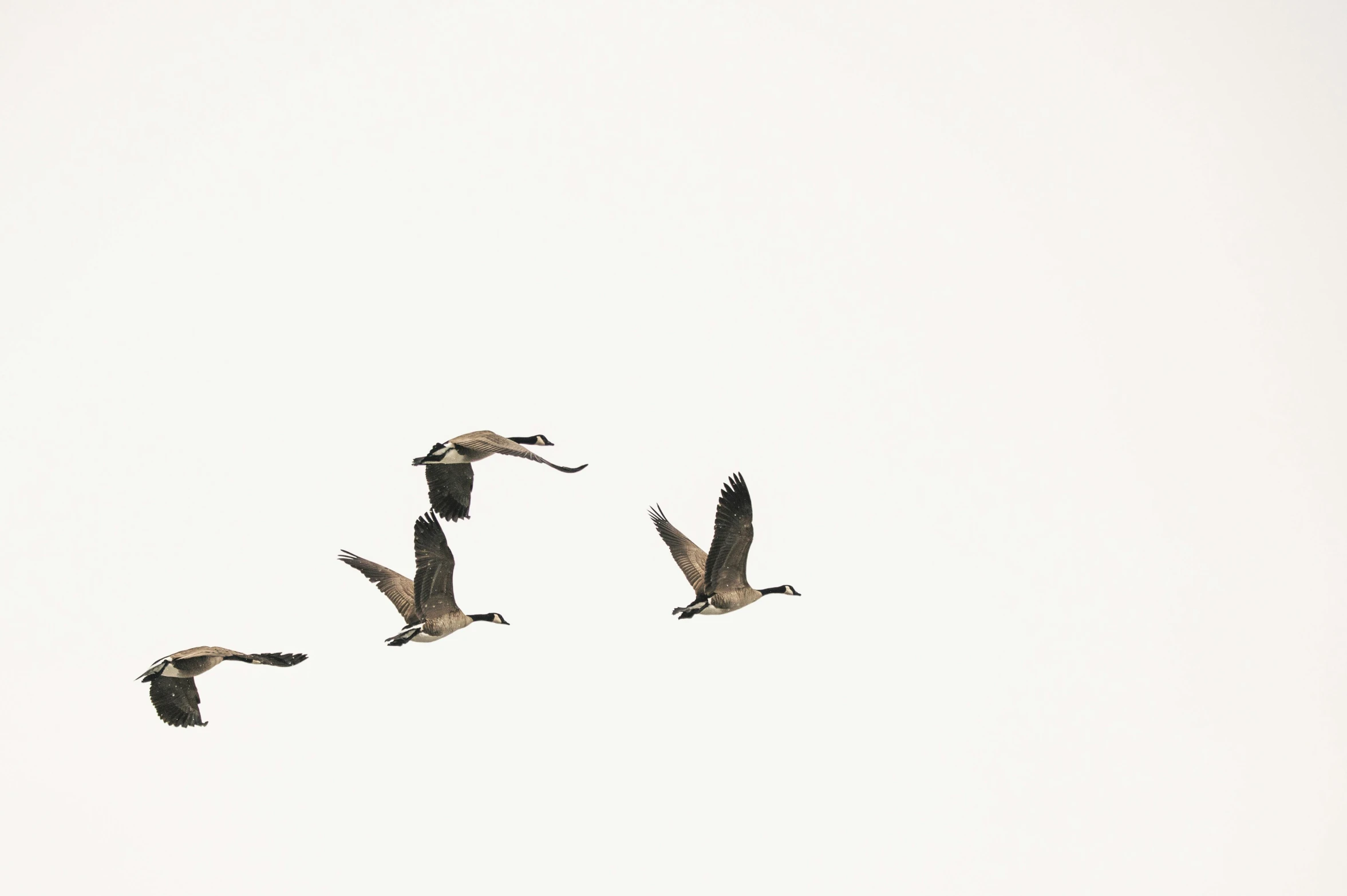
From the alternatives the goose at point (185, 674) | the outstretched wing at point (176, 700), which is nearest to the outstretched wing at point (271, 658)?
the goose at point (185, 674)

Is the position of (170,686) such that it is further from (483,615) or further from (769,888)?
(769,888)

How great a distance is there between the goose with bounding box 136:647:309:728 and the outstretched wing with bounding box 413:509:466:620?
3.14 m

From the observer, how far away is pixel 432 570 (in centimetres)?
3122

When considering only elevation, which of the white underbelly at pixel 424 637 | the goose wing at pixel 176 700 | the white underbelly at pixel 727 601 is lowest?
the goose wing at pixel 176 700

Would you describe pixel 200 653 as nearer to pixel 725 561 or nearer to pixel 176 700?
pixel 176 700

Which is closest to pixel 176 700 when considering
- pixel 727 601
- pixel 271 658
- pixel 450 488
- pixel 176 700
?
pixel 176 700

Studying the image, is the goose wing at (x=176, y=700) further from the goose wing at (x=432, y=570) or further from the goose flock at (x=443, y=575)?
the goose wing at (x=432, y=570)

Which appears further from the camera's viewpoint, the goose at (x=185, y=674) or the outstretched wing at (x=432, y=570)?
the outstretched wing at (x=432, y=570)

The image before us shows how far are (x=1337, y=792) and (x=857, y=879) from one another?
48850 mm

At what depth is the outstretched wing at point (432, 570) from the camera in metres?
30.9

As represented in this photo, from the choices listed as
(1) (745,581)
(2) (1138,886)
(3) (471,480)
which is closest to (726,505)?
(1) (745,581)

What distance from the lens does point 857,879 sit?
10512 cm

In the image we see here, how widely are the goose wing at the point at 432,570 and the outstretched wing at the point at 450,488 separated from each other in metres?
0.27

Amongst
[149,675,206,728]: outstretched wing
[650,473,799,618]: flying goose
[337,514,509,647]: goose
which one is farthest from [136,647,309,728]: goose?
[650,473,799,618]: flying goose
